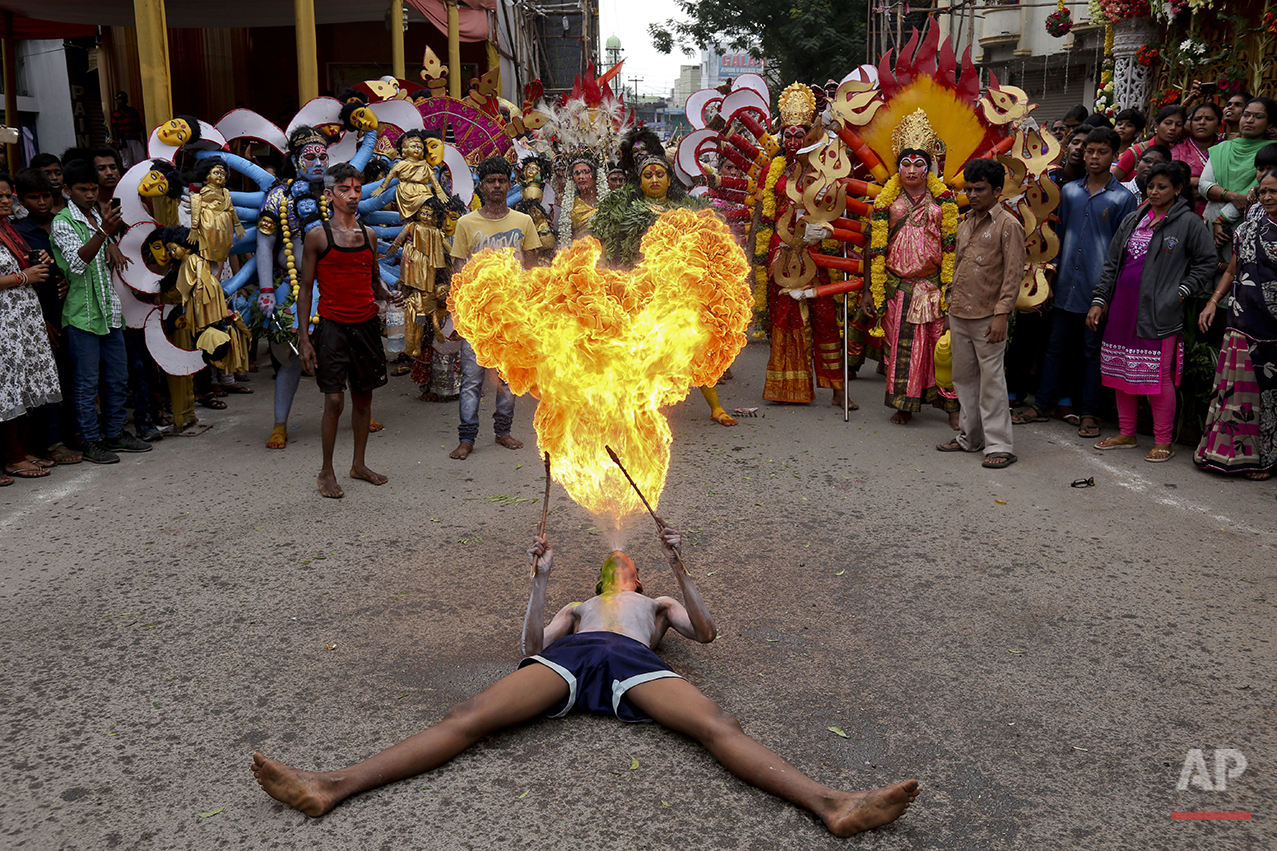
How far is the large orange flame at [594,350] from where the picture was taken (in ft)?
12.4

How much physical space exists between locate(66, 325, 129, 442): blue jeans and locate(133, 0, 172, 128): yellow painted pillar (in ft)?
8.43

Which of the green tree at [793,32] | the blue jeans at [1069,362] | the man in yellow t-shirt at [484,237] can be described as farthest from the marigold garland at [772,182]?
the green tree at [793,32]

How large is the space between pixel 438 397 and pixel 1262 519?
21.5 feet

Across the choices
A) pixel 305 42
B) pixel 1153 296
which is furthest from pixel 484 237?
pixel 305 42

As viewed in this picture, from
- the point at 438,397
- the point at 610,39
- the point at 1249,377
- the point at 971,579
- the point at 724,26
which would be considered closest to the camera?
the point at 971,579

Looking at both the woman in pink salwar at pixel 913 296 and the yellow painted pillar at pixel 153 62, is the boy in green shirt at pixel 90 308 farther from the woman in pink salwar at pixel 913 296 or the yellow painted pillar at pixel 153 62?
the woman in pink salwar at pixel 913 296

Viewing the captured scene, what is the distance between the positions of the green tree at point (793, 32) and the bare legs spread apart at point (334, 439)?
21.2 m

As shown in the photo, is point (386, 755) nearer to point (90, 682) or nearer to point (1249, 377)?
point (90, 682)

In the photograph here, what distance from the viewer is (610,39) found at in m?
37.2

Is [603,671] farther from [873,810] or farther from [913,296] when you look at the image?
[913,296]

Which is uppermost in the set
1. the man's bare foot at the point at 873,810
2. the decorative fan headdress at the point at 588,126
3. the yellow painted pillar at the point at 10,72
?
the yellow painted pillar at the point at 10,72

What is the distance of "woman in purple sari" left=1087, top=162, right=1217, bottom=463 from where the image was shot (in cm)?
650

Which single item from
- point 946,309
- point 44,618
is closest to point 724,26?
point 946,309

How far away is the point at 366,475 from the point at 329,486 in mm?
330
